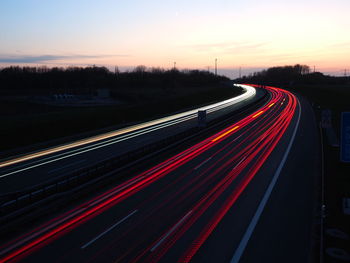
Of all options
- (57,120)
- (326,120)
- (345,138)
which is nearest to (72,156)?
(57,120)

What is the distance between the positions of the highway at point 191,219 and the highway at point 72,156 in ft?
20.8

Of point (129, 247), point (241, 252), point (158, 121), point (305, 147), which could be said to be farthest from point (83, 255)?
point (158, 121)

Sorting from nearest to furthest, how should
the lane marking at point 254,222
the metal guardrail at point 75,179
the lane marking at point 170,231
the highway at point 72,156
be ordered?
the lane marking at point 254,222 < the lane marking at point 170,231 < the metal guardrail at point 75,179 < the highway at point 72,156

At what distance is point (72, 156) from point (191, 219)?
19.1 metres

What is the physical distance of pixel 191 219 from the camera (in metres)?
17.3

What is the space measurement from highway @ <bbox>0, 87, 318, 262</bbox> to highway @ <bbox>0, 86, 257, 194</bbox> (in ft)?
20.8

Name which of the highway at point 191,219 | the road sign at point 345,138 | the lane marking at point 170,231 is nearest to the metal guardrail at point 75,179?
the highway at point 191,219

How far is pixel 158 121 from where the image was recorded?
59500mm

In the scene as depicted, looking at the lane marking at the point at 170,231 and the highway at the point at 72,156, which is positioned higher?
the lane marking at the point at 170,231

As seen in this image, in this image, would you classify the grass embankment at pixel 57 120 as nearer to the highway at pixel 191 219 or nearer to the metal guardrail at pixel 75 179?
the metal guardrail at pixel 75 179

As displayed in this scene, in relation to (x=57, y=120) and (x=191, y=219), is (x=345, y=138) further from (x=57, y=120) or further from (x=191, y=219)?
(x=57, y=120)

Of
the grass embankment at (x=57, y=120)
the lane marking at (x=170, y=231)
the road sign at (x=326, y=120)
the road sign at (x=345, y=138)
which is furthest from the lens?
the grass embankment at (x=57, y=120)

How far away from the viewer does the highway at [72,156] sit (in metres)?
25.8

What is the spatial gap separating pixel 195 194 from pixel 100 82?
489 feet
